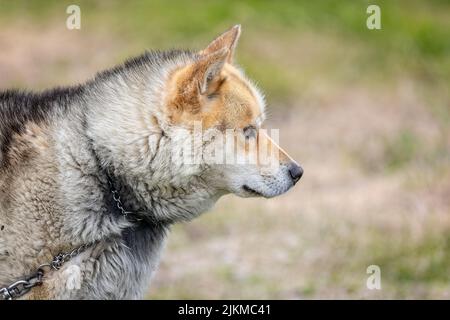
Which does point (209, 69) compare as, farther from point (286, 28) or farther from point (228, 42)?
point (286, 28)

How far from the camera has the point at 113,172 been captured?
4.77 m

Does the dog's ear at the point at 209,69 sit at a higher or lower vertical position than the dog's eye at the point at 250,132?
higher

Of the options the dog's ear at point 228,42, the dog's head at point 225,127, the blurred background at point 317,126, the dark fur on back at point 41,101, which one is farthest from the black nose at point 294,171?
the blurred background at point 317,126

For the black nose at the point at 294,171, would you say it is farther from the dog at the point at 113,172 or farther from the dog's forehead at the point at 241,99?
the dog's forehead at the point at 241,99

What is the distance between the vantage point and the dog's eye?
195 inches

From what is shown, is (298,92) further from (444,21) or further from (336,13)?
(444,21)

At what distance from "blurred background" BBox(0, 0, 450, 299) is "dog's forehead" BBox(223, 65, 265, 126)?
270cm

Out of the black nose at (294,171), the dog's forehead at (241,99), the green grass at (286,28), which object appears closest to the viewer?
the dog's forehead at (241,99)

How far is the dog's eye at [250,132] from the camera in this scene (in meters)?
4.94

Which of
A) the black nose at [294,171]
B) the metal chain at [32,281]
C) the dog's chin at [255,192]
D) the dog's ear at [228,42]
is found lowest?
the metal chain at [32,281]

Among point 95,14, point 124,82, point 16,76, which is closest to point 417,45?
point 95,14

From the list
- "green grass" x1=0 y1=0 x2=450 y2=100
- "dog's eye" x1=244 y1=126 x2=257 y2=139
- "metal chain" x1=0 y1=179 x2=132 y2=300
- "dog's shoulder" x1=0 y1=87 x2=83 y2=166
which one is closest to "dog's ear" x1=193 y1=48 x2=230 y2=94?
"dog's eye" x1=244 y1=126 x2=257 y2=139

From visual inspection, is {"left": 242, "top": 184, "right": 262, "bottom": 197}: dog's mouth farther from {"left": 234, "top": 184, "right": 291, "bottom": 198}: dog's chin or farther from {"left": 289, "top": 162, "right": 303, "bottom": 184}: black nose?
{"left": 289, "top": 162, "right": 303, "bottom": 184}: black nose

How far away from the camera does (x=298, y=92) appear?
46.2 feet
